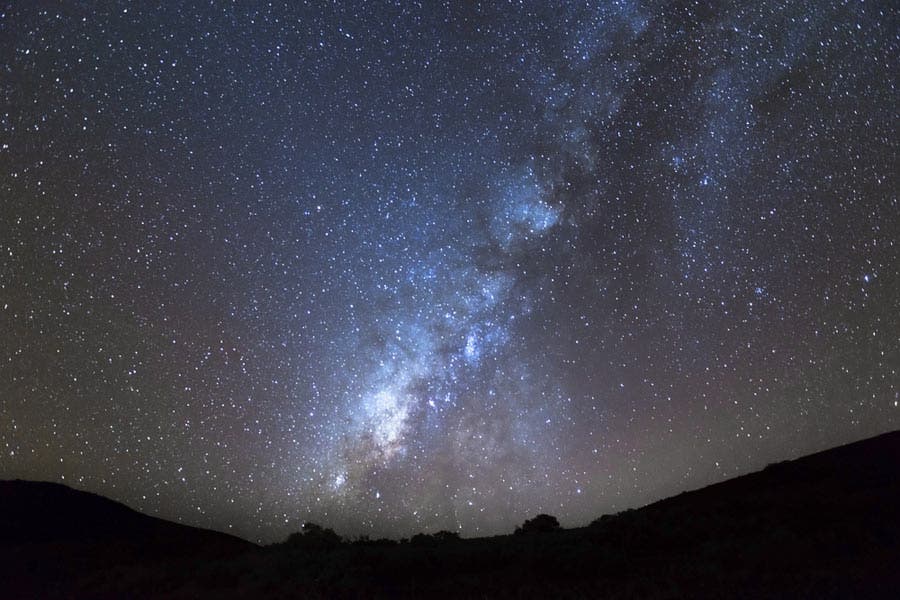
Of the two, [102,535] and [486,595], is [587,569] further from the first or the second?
[102,535]

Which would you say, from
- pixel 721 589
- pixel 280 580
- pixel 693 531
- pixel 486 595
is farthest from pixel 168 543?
pixel 721 589

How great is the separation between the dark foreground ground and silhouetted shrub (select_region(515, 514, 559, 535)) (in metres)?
3.41

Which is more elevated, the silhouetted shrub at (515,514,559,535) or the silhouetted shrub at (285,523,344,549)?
the silhouetted shrub at (285,523,344,549)

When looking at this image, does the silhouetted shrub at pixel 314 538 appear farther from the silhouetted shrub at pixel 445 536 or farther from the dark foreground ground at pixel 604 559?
the silhouetted shrub at pixel 445 536

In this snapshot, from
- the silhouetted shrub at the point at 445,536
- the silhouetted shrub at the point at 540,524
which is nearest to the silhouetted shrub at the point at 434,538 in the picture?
the silhouetted shrub at the point at 445,536

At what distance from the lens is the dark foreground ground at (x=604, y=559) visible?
37.9ft

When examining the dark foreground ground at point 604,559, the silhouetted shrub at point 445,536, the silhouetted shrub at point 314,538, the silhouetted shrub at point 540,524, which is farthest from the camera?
the silhouetted shrub at point 540,524

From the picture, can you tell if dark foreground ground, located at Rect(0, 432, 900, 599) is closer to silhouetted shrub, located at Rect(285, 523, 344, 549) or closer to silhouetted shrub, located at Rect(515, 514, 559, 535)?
silhouetted shrub, located at Rect(285, 523, 344, 549)

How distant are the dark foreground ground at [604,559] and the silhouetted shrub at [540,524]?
3407mm

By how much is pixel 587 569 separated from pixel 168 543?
62.9 ft

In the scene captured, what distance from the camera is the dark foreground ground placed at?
455 inches

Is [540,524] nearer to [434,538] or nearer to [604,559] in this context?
[434,538]

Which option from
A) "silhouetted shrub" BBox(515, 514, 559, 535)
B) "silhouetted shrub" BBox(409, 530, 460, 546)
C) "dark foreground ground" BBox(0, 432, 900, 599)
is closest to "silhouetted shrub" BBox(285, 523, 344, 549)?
"dark foreground ground" BBox(0, 432, 900, 599)

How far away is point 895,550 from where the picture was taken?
12.2 metres
